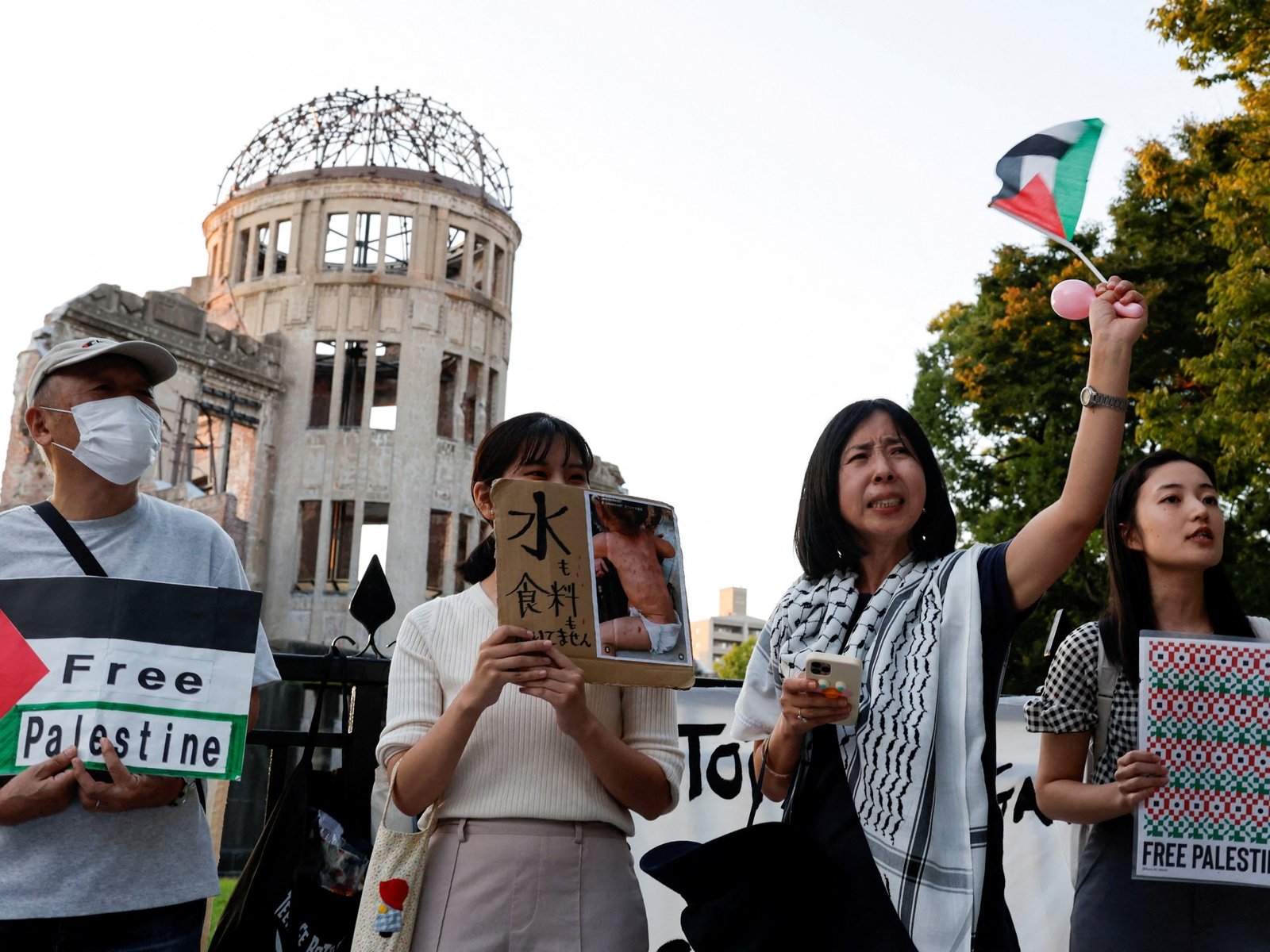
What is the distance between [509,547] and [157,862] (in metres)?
1.21

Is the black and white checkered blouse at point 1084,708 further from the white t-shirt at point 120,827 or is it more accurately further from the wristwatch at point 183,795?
the wristwatch at point 183,795

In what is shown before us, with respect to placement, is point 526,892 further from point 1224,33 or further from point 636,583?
point 1224,33

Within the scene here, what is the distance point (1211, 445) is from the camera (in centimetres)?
1596

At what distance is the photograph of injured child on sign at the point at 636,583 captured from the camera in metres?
2.67

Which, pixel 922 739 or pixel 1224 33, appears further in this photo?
pixel 1224 33

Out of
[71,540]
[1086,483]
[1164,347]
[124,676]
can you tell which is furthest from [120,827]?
[1164,347]

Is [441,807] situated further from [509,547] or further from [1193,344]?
[1193,344]

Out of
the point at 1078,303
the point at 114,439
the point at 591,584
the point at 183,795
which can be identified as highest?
the point at 1078,303

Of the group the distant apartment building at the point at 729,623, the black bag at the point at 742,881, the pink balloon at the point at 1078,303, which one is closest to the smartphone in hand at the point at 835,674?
the black bag at the point at 742,881

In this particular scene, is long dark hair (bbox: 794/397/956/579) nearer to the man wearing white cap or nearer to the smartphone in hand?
the smartphone in hand

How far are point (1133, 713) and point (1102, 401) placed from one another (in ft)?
2.99

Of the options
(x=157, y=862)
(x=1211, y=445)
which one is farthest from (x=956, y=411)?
(x=157, y=862)

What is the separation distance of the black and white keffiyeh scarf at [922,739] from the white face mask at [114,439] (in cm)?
178

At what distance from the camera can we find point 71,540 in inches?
120
